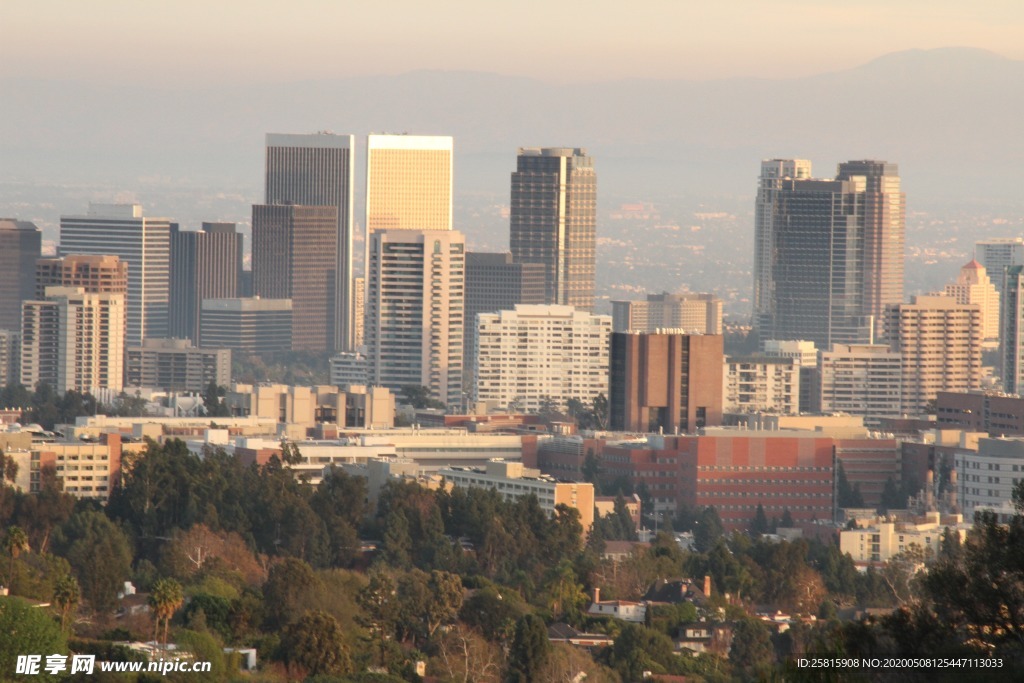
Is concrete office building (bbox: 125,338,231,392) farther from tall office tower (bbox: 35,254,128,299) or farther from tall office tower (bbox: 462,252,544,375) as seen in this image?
tall office tower (bbox: 462,252,544,375)

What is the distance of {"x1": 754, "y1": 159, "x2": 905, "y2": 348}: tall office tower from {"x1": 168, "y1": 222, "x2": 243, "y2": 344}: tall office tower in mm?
→ 37805

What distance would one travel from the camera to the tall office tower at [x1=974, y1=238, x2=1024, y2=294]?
177762 millimetres

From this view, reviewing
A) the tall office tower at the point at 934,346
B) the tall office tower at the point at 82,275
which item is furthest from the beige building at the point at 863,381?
the tall office tower at the point at 82,275

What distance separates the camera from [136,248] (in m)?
180

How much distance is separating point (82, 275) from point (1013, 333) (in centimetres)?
4860

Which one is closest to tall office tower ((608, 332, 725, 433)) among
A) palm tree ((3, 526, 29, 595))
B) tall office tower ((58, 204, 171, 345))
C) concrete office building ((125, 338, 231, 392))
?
concrete office building ((125, 338, 231, 392))

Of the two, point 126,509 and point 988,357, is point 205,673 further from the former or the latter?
point 988,357

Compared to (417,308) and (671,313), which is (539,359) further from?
(671,313)

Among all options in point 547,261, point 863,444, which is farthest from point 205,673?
point 547,261

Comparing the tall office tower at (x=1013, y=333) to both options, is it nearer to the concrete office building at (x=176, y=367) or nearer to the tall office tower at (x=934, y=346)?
the tall office tower at (x=934, y=346)

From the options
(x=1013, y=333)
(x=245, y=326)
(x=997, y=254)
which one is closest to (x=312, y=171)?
(x=245, y=326)

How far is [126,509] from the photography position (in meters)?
62.9

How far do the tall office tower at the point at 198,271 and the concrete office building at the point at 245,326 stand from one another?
20.9ft

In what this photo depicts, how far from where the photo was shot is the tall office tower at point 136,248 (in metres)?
178
